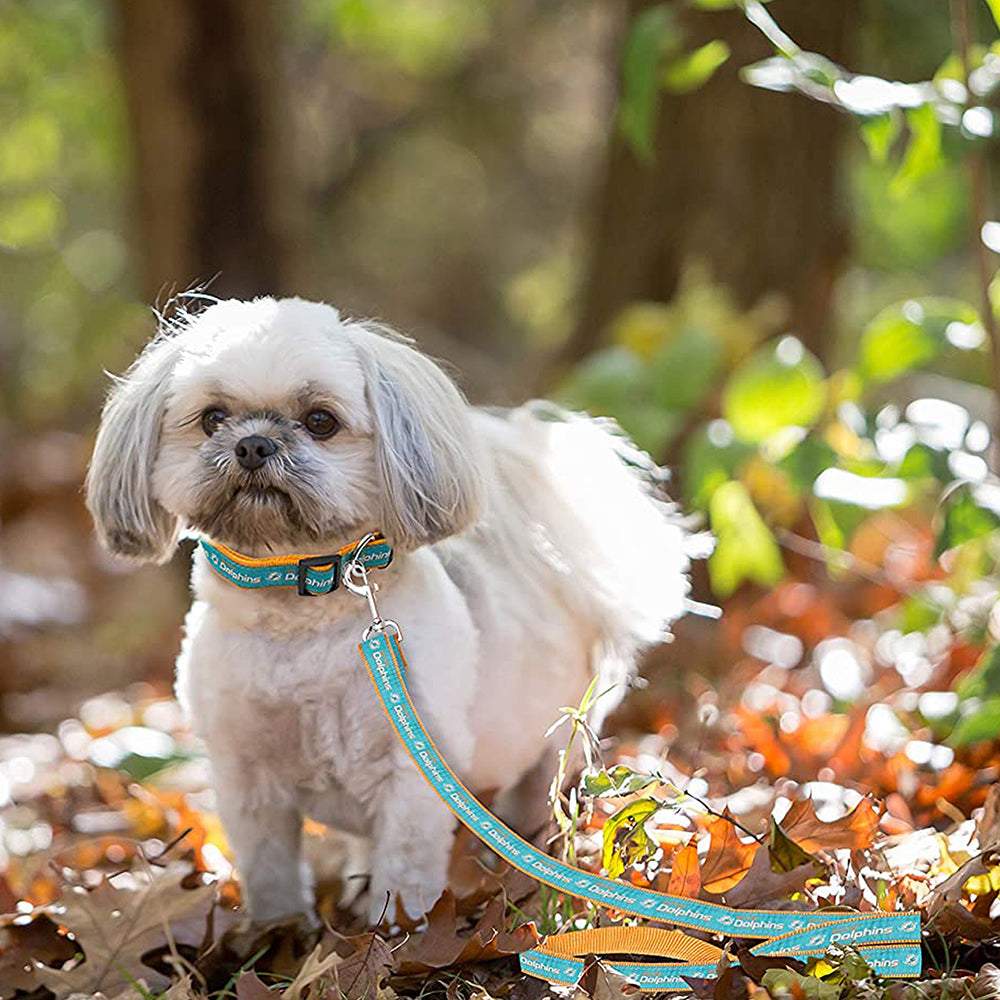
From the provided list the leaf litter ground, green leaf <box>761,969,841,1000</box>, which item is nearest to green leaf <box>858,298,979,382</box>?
the leaf litter ground

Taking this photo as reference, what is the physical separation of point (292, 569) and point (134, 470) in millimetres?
344

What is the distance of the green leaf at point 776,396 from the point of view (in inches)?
144

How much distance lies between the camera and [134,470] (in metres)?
2.47

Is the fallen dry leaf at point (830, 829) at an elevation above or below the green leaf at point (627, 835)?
below

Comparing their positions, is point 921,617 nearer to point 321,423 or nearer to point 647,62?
point 647,62

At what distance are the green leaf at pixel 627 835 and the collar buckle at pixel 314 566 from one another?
26.0 inches

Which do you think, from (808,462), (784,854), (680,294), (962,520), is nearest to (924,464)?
(962,520)

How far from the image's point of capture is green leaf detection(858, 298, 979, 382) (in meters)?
3.24

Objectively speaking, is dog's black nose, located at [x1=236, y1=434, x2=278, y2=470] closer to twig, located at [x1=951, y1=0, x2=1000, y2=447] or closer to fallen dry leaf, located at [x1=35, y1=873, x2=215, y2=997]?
fallen dry leaf, located at [x1=35, y1=873, x2=215, y2=997]

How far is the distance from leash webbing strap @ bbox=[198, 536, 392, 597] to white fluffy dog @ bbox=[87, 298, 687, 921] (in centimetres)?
3

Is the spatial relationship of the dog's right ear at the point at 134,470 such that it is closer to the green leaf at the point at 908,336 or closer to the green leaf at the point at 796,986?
the green leaf at the point at 796,986

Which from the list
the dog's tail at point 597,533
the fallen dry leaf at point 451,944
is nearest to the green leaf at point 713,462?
the dog's tail at point 597,533

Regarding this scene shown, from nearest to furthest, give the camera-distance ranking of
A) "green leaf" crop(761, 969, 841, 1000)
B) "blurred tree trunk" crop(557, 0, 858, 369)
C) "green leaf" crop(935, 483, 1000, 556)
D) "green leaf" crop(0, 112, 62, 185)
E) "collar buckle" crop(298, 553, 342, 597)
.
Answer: "green leaf" crop(761, 969, 841, 1000), "collar buckle" crop(298, 553, 342, 597), "green leaf" crop(935, 483, 1000, 556), "blurred tree trunk" crop(557, 0, 858, 369), "green leaf" crop(0, 112, 62, 185)

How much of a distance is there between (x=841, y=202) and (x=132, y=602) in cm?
446
